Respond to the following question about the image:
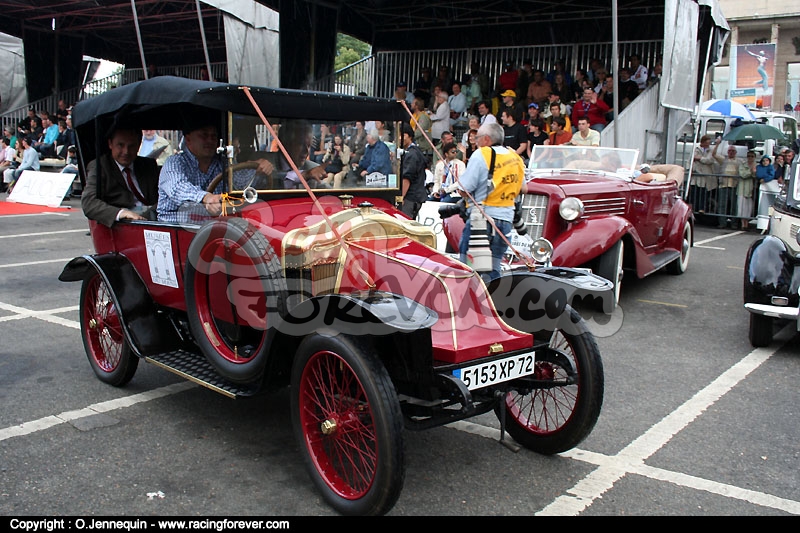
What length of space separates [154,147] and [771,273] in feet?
16.3

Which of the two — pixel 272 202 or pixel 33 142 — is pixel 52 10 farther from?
pixel 272 202

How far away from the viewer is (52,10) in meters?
19.0

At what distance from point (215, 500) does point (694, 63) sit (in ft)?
43.5

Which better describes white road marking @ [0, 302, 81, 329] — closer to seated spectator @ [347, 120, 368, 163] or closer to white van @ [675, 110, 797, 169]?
seated spectator @ [347, 120, 368, 163]

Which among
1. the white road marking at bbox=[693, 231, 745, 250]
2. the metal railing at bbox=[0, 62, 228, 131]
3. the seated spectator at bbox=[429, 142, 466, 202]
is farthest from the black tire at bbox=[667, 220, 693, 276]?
the metal railing at bbox=[0, 62, 228, 131]

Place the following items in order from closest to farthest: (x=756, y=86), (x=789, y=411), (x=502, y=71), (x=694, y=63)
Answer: (x=789, y=411)
(x=694, y=63)
(x=502, y=71)
(x=756, y=86)

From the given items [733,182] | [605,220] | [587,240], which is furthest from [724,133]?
[587,240]

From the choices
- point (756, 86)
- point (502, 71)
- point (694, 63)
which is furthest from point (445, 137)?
point (756, 86)

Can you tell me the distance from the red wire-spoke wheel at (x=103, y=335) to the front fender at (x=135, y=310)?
0.37ft

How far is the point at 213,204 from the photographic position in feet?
13.1

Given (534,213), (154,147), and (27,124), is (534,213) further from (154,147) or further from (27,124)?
(27,124)
